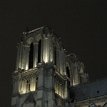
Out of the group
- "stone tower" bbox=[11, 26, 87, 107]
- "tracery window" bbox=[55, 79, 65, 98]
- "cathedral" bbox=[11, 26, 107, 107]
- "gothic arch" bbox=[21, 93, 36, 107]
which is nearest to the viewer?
"gothic arch" bbox=[21, 93, 36, 107]

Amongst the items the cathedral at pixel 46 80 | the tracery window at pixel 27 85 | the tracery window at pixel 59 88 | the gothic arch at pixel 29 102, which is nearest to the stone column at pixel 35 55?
the cathedral at pixel 46 80

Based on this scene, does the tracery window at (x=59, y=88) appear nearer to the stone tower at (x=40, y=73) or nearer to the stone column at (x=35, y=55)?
the stone tower at (x=40, y=73)

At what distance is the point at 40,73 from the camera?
53469 mm

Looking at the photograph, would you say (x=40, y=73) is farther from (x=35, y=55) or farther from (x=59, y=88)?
(x=35, y=55)

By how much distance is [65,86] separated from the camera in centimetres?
5712

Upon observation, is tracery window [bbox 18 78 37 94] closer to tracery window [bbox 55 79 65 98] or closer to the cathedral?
the cathedral

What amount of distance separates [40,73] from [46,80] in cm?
142

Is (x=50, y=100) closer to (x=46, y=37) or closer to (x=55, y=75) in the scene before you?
(x=55, y=75)

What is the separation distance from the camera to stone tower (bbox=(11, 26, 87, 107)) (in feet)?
171

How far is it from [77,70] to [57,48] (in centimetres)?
829

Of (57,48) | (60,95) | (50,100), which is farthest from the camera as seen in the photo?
(57,48)

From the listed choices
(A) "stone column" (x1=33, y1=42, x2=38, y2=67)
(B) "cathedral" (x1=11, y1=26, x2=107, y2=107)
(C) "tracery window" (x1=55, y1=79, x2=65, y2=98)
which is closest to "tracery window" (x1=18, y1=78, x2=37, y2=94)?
(B) "cathedral" (x1=11, y1=26, x2=107, y2=107)

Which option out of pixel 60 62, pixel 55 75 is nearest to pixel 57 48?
pixel 60 62

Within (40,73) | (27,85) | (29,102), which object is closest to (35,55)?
(40,73)
